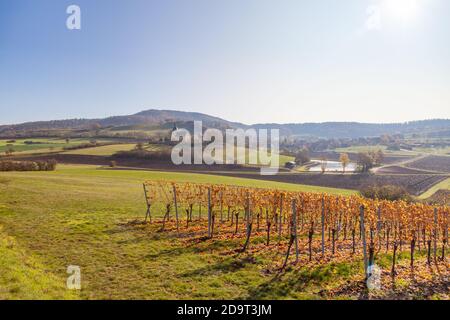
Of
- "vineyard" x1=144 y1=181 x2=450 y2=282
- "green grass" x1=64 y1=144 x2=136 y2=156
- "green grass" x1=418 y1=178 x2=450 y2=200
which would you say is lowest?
"green grass" x1=418 y1=178 x2=450 y2=200

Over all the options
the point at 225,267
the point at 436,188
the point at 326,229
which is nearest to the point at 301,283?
the point at 225,267

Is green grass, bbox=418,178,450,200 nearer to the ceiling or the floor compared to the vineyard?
nearer to the floor

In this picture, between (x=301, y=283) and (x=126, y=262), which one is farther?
(x=126, y=262)

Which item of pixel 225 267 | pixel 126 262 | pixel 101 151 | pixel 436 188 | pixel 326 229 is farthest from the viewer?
pixel 101 151

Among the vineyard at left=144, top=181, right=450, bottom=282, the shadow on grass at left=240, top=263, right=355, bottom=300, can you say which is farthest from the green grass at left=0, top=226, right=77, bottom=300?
the vineyard at left=144, top=181, right=450, bottom=282

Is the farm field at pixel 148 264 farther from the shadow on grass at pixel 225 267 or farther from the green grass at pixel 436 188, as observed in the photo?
the green grass at pixel 436 188

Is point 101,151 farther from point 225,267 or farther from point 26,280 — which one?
point 26,280

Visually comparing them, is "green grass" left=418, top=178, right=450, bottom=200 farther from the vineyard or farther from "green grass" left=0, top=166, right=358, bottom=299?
"green grass" left=0, top=166, right=358, bottom=299

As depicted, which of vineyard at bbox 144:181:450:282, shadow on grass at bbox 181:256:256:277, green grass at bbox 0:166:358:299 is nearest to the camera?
green grass at bbox 0:166:358:299
